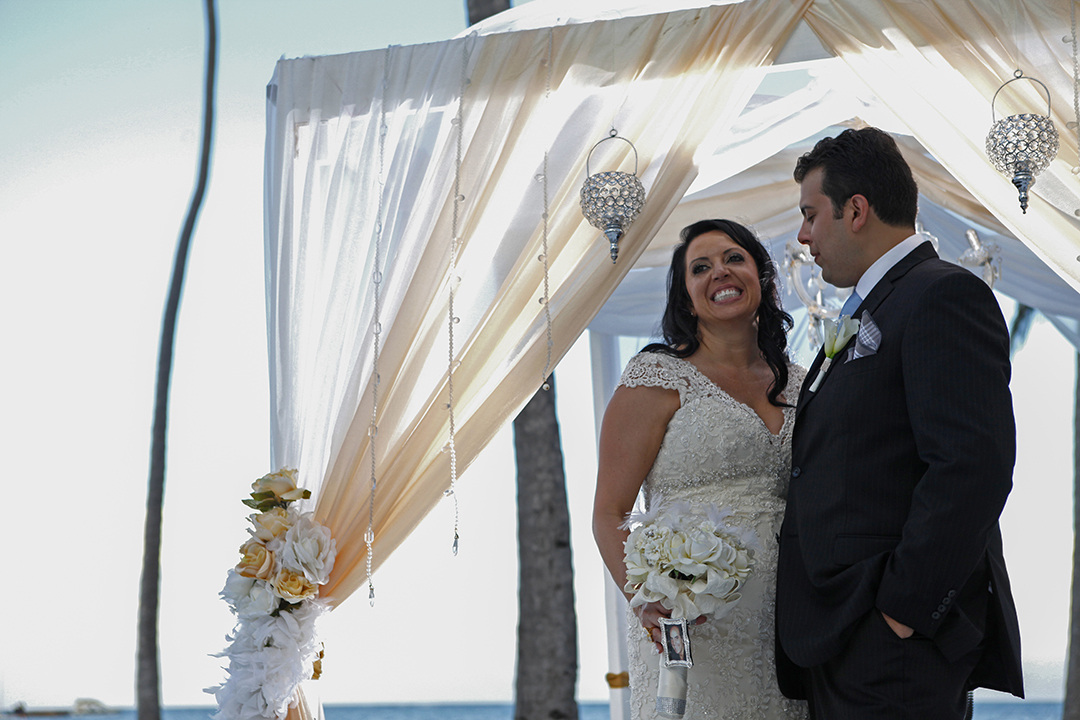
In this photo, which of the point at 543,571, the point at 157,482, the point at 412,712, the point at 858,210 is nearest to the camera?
the point at 858,210

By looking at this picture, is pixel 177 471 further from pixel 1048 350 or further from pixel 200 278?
pixel 1048 350

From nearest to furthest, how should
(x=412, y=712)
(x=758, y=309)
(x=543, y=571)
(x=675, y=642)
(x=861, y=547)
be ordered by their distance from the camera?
(x=861, y=547), (x=675, y=642), (x=758, y=309), (x=543, y=571), (x=412, y=712)

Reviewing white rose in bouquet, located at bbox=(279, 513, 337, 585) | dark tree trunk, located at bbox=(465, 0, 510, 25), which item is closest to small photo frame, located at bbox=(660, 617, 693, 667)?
white rose in bouquet, located at bbox=(279, 513, 337, 585)

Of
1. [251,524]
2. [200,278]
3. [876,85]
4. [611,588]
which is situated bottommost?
[611,588]

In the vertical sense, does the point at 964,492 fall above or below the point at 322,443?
below

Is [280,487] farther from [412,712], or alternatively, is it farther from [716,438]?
[412,712]

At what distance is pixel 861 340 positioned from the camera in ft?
7.00

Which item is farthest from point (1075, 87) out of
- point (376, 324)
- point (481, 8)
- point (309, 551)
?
point (481, 8)

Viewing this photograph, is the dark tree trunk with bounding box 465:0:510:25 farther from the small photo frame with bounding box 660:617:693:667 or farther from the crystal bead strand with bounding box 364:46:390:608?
the small photo frame with bounding box 660:617:693:667

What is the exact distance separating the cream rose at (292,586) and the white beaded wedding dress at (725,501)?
0.90m

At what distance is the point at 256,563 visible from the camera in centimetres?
280

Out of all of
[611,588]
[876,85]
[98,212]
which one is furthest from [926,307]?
[98,212]

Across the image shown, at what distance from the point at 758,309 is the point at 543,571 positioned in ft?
13.3

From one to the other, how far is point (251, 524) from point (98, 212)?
1750 cm
